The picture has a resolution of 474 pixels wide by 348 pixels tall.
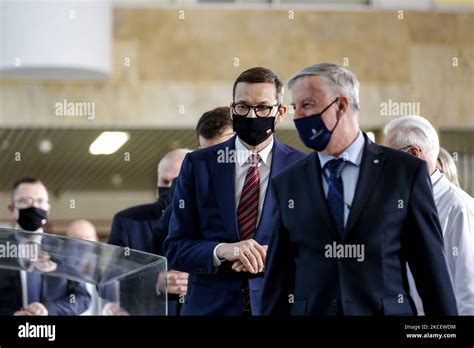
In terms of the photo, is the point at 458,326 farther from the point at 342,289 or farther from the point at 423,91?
the point at 423,91

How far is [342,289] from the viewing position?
115 inches

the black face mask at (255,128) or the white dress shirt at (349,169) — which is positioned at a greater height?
the black face mask at (255,128)

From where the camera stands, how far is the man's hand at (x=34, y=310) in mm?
3064

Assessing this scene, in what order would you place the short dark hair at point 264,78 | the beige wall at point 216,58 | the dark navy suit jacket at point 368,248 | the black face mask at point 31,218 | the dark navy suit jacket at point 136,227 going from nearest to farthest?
the dark navy suit jacket at point 368,248, the short dark hair at point 264,78, the dark navy suit jacket at point 136,227, the black face mask at point 31,218, the beige wall at point 216,58

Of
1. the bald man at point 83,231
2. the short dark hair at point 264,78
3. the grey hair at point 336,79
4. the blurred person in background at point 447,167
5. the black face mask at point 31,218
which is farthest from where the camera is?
the bald man at point 83,231

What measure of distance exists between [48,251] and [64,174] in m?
5.57

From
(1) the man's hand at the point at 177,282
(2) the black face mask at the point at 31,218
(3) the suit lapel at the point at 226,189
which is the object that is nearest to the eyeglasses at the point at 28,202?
(2) the black face mask at the point at 31,218

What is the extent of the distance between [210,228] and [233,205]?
9 cm

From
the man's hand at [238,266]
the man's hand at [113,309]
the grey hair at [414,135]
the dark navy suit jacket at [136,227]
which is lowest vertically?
the man's hand at [113,309]

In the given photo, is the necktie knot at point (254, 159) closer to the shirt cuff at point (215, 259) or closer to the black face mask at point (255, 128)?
the black face mask at point (255, 128)

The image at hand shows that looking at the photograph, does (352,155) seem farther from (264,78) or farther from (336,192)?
(264,78)

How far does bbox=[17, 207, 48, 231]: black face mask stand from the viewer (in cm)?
410

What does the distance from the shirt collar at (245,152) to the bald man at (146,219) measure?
28.3 inches

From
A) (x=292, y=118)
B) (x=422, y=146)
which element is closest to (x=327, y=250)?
(x=292, y=118)
